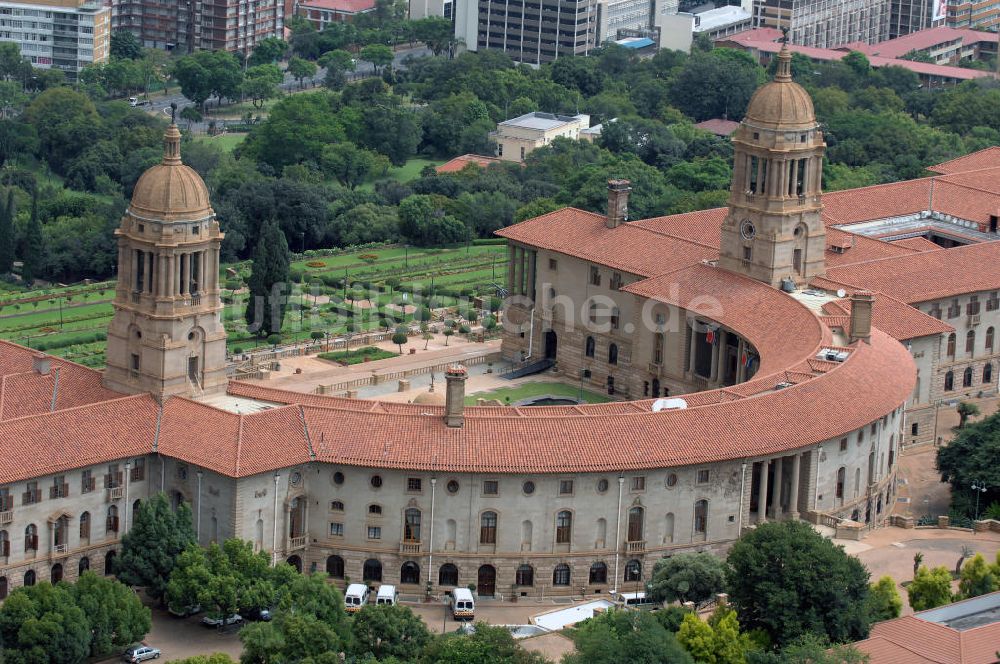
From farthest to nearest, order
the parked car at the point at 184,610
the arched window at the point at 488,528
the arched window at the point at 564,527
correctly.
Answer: the arched window at the point at 564,527 < the arched window at the point at 488,528 < the parked car at the point at 184,610

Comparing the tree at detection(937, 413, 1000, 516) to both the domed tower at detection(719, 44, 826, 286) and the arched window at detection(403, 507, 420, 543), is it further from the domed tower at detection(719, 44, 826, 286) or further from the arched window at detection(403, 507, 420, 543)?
the arched window at detection(403, 507, 420, 543)

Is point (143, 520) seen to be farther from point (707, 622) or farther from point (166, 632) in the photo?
point (707, 622)

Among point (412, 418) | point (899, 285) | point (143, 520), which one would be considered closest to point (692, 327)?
point (899, 285)

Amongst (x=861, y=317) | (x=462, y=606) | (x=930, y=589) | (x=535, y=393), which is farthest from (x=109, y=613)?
(x=535, y=393)

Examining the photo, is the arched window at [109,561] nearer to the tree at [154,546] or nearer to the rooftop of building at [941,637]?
the tree at [154,546]

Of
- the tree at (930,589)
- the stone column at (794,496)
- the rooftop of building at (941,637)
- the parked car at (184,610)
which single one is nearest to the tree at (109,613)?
the parked car at (184,610)

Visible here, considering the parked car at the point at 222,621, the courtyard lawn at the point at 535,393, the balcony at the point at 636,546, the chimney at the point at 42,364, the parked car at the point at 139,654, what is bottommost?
the parked car at the point at 139,654
